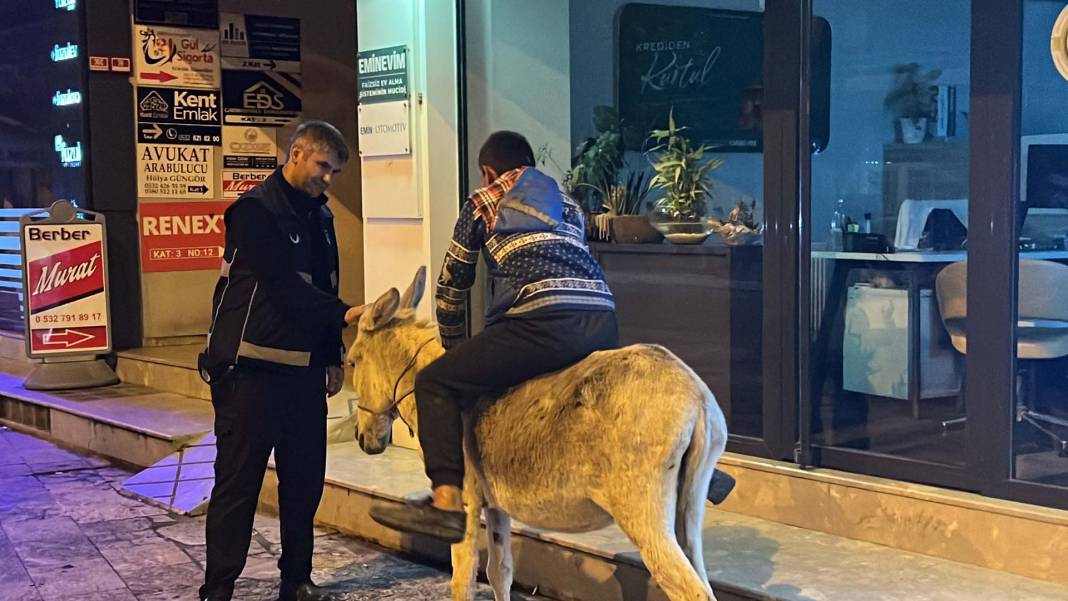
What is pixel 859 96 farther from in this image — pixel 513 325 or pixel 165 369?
pixel 165 369

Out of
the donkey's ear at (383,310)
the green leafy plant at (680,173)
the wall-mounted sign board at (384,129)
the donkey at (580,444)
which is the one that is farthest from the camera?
the wall-mounted sign board at (384,129)

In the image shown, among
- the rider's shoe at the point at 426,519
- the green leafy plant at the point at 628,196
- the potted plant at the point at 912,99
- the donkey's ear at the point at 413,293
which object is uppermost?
the potted plant at the point at 912,99

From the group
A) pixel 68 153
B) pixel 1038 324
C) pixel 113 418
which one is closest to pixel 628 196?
pixel 1038 324

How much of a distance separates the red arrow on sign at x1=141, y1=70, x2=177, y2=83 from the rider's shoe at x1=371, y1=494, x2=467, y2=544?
731 centimetres

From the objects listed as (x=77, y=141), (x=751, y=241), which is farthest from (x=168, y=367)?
(x=751, y=241)

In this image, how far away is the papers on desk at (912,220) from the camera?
18.2 ft

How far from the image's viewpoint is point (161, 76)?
34.6ft

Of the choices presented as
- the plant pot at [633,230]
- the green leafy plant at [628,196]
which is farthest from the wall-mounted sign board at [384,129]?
the plant pot at [633,230]

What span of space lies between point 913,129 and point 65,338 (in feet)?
24.6

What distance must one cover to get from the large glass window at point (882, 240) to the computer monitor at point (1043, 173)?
18.6 inches

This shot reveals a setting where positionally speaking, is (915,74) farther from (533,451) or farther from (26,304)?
(26,304)

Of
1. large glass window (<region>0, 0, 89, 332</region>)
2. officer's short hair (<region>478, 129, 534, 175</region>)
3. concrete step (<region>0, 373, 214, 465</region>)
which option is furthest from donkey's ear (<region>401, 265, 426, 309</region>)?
large glass window (<region>0, 0, 89, 332</region>)

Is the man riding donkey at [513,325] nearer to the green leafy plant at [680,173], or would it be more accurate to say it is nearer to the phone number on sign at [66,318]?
the green leafy plant at [680,173]

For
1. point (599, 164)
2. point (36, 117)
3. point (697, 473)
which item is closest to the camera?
point (697, 473)
